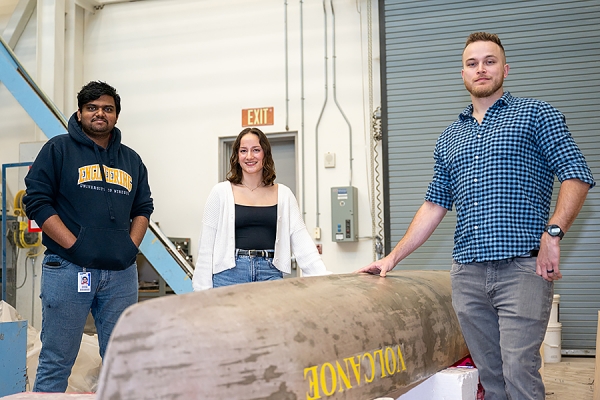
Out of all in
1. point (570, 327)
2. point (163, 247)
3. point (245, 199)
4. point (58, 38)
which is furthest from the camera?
point (58, 38)

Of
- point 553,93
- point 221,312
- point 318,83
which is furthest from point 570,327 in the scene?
point 221,312

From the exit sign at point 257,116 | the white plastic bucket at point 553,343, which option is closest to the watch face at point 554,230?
the white plastic bucket at point 553,343

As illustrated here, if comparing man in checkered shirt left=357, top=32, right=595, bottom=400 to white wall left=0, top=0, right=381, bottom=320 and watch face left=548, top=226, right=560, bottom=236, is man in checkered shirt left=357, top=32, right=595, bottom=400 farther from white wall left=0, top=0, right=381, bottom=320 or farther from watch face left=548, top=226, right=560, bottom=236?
white wall left=0, top=0, right=381, bottom=320

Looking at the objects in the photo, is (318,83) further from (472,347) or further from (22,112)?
(472,347)

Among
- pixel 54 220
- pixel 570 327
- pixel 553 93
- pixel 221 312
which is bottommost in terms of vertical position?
pixel 570 327

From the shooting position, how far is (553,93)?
4.98 meters

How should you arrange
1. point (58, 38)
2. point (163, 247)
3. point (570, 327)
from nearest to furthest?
point (163, 247) < point (570, 327) < point (58, 38)

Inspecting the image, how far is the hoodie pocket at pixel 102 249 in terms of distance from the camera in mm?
2127

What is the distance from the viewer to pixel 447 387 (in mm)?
1712

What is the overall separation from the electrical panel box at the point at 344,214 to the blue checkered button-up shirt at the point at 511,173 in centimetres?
364

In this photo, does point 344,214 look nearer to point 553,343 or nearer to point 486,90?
point 553,343

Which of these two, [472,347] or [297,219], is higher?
[297,219]

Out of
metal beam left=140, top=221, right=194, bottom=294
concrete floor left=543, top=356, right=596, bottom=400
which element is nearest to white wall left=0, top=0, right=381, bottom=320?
concrete floor left=543, top=356, right=596, bottom=400

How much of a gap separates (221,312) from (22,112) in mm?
5935
